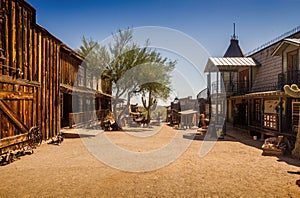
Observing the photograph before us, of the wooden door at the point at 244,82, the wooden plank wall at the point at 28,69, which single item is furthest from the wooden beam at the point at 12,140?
the wooden door at the point at 244,82

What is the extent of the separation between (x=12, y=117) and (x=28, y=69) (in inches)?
94.0

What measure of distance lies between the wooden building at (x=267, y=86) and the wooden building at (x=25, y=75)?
11.9 meters

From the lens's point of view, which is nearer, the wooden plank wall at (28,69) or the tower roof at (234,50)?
the wooden plank wall at (28,69)

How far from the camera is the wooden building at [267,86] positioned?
13.0m

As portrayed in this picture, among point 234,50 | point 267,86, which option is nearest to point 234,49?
point 234,50

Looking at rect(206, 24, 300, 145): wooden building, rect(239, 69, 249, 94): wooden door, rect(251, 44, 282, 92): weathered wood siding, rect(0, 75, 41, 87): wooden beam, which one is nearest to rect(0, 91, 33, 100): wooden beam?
rect(0, 75, 41, 87): wooden beam

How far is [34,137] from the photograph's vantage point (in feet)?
33.3

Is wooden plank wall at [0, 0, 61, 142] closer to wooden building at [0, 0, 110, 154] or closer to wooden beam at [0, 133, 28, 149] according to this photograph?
wooden building at [0, 0, 110, 154]

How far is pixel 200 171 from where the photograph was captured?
702 centimetres

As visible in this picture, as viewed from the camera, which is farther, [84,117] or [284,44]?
[84,117]

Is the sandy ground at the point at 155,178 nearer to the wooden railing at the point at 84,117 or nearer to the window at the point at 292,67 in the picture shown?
the wooden railing at the point at 84,117

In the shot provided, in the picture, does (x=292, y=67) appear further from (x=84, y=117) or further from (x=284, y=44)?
(x=84, y=117)

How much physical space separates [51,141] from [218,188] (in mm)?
9025

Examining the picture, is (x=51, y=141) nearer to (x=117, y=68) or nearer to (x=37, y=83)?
(x=37, y=83)
